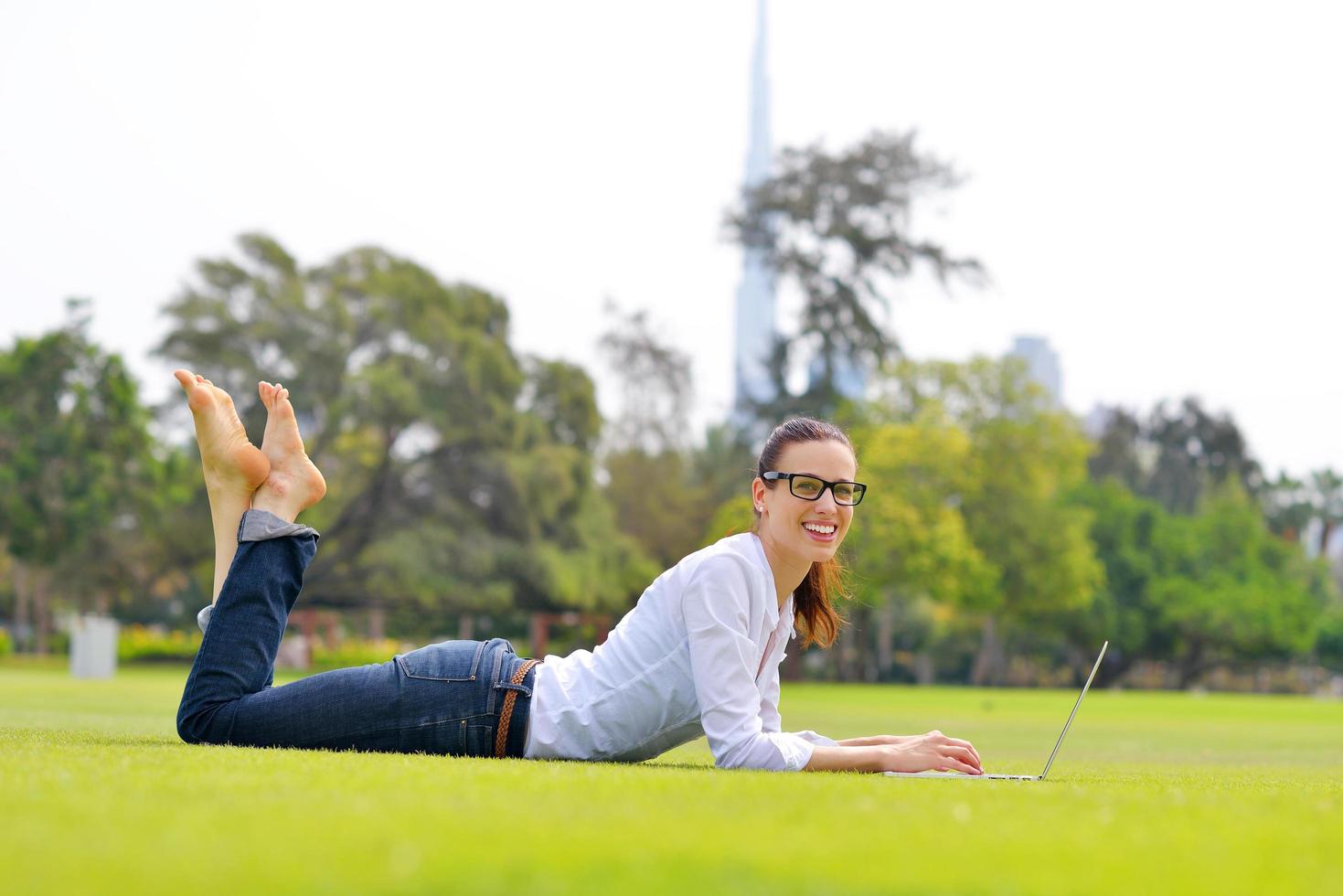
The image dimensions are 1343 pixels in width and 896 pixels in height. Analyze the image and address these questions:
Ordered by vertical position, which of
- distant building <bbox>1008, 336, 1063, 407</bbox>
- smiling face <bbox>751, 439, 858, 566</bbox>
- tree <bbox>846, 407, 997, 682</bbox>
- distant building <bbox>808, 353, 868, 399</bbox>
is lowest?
smiling face <bbox>751, 439, 858, 566</bbox>

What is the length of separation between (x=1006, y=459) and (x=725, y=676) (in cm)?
3855

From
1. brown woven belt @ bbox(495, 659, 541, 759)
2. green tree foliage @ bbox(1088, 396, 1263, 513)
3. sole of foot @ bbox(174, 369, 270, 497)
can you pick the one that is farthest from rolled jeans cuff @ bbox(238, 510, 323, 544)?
green tree foliage @ bbox(1088, 396, 1263, 513)

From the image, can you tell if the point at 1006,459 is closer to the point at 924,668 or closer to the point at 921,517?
the point at 921,517

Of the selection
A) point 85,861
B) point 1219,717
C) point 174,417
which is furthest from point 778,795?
point 174,417

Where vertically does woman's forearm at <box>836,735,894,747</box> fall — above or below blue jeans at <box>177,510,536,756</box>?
below

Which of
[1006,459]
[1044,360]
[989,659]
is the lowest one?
[989,659]

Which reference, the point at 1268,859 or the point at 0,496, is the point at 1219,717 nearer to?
the point at 1268,859

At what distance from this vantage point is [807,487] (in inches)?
179

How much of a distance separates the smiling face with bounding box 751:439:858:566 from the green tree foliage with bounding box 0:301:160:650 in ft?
106

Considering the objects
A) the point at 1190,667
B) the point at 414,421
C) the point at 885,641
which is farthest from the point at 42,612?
the point at 1190,667

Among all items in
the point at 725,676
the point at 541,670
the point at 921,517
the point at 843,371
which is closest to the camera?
the point at 725,676

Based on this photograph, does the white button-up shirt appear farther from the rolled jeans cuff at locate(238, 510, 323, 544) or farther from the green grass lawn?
the rolled jeans cuff at locate(238, 510, 323, 544)

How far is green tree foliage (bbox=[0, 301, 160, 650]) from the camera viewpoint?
1334 inches

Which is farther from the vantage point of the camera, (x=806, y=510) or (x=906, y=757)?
(x=806, y=510)
